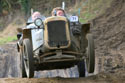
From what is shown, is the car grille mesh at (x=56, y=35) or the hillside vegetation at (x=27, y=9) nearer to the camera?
the car grille mesh at (x=56, y=35)

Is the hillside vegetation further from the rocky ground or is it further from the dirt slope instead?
the rocky ground

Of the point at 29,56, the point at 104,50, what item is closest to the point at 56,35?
the point at 29,56

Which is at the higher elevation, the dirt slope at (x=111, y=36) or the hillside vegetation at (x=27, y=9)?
the hillside vegetation at (x=27, y=9)

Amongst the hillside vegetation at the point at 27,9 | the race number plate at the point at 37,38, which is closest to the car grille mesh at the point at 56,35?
the race number plate at the point at 37,38

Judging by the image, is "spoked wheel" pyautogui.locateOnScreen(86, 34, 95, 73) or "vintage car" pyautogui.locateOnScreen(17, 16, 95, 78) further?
"spoked wheel" pyautogui.locateOnScreen(86, 34, 95, 73)

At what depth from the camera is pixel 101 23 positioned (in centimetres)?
1769

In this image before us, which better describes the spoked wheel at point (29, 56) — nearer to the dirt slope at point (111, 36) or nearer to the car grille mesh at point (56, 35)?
the car grille mesh at point (56, 35)

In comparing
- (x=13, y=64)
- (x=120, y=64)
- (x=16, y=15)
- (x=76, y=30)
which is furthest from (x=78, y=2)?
(x=76, y=30)

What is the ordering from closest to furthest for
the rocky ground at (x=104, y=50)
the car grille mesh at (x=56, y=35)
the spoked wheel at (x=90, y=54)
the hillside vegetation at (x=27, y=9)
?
the car grille mesh at (x=56, y=35) < the spoked wheel at (x=90, y=54) < the rocky ground at (x=104, y=50) < the hillside vegetation at (x=27, y=9)

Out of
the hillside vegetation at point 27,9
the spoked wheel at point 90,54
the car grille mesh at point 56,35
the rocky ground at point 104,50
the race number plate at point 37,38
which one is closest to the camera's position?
the car grille mesh at point 56,35

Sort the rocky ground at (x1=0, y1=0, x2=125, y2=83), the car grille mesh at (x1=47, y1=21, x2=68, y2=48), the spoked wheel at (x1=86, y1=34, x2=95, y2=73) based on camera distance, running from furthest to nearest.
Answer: the rocky ground at (x1=0, y1=0, x2=125, y2=83), the spoked wheel at (x1=86, y1=34, x2=95, y2=73), the car grille mesh at (x1=47, y1=21, x2=68, y2=48)

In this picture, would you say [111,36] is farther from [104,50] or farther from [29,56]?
[29,56]

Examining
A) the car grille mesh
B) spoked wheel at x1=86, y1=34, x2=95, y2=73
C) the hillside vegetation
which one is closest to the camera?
the car grille mesh

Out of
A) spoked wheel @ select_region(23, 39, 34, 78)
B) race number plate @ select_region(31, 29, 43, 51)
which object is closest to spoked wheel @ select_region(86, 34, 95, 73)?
race number plate @ select_region(31, 29, 43, 51)
